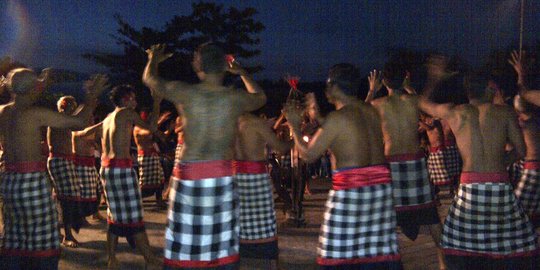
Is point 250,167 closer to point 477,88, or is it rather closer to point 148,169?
point 477,88

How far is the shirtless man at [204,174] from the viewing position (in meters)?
3.43

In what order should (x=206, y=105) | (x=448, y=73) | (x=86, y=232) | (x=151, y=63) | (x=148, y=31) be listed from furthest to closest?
1. (x=148, y=31)
2. (x=86, y=232)
3. (x=448, y=73)
4. (x=151, y=63)
5. (x=206, y=105)

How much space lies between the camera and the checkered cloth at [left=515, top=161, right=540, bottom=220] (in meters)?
5.68

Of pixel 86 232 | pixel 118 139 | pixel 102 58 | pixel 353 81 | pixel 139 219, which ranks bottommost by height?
pixel 86 232

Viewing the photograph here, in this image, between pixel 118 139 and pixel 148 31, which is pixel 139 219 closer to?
pixel 118 139

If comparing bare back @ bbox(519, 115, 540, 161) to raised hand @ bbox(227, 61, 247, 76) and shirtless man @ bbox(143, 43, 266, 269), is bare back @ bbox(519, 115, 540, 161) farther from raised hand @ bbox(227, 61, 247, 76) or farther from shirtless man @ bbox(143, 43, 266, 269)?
shirtless man @ bbox(143, 43, 266, 269)

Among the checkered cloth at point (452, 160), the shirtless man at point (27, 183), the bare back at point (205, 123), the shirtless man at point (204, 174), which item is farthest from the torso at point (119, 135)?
the checkered cloth at point (452, 160)

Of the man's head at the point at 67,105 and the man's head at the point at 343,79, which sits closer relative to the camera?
the man's head at the point at 343,79

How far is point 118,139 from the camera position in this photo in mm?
5508

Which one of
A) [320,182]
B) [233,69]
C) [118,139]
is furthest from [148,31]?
[233,69]

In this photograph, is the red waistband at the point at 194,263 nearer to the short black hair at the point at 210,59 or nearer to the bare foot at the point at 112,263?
the short black hair at the point at 210,59

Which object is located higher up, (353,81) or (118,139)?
(353,81)

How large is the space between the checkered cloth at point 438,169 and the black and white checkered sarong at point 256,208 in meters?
4.65

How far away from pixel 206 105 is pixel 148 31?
17709 mm
